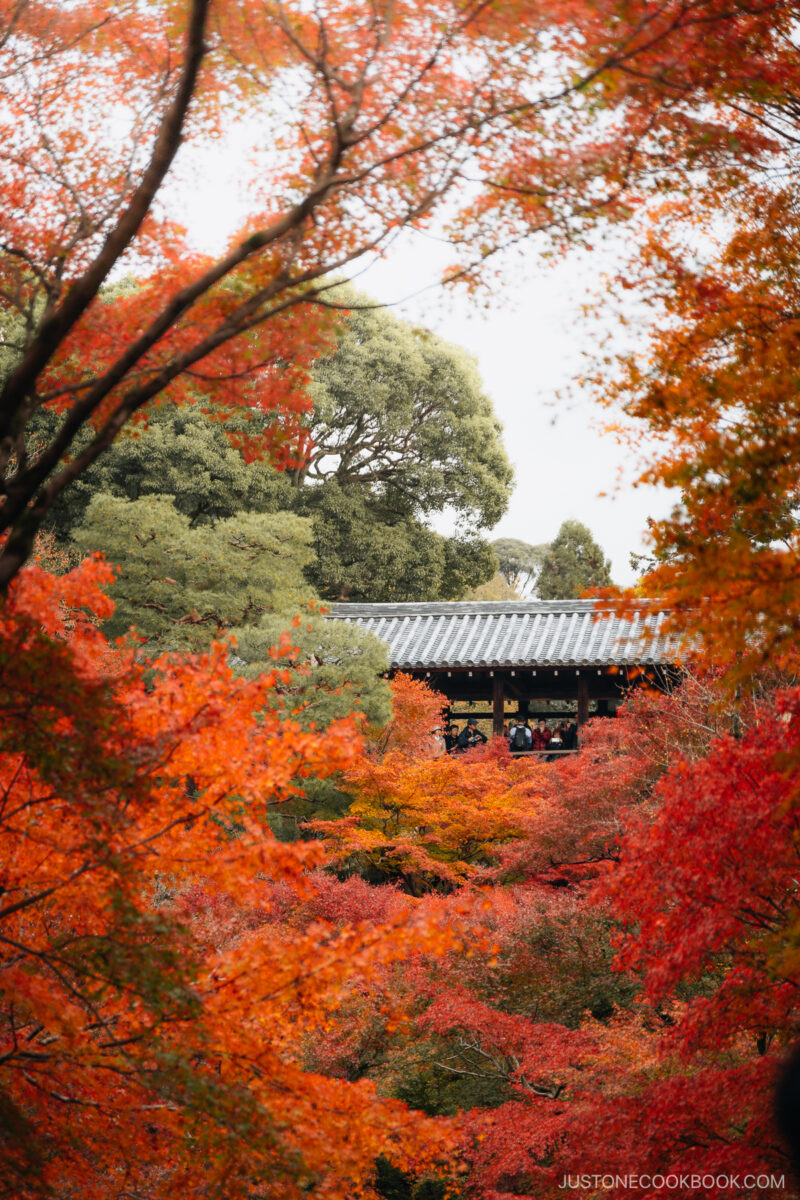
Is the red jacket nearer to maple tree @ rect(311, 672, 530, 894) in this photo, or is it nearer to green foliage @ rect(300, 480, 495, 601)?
maple tree @ rect(311, 672, 530, 894)

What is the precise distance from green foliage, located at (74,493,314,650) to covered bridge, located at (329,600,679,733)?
3.58 metres

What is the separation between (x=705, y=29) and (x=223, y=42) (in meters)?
1.71

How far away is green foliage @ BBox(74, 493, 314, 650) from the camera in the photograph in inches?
492

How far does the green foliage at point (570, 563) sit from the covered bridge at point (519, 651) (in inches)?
296

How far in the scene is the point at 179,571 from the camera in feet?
41.5

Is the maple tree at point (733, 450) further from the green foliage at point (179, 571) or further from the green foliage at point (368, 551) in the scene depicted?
the green foliage at point (368, 551)

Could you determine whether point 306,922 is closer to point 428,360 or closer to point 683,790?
point 683,790

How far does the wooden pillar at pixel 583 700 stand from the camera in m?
14.9

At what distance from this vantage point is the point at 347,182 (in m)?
3.73

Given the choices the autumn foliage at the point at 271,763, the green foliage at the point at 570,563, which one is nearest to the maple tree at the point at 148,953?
the autumn foliage at the point at 271,763

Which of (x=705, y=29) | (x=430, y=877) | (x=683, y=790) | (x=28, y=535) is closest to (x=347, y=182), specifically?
(x=705, y=29)

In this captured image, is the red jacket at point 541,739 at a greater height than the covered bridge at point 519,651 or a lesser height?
lesser

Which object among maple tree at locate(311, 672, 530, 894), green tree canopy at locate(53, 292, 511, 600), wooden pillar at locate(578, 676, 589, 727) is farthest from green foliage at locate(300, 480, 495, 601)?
maple tree at locate(311, 672, 530, 894)

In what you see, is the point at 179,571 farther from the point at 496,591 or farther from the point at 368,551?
the point at 496,591
